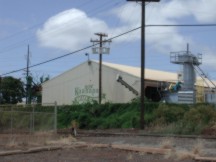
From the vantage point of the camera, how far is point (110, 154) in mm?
18984

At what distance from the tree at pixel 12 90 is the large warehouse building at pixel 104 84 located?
965 inches

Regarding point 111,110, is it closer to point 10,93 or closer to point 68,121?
point 68,121

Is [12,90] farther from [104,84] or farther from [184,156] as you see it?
[184,156]

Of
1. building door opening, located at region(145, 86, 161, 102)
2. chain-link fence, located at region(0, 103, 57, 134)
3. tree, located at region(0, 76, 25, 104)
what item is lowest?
chain-link fence, located at region(0, 103, 57, 134)

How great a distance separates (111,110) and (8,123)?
18.4m

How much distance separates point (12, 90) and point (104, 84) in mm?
38017

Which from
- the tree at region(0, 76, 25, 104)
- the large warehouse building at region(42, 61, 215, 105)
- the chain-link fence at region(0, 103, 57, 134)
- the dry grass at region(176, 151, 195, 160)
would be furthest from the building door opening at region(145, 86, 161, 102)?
the dry grass at region(176, 151, 195, 160)

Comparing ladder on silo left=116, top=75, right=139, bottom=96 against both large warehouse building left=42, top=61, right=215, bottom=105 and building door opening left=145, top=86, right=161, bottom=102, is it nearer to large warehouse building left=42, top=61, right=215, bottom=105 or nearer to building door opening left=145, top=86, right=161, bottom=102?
large warehouse building left=42, top=61, right=215, bottom=105

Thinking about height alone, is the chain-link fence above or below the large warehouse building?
below

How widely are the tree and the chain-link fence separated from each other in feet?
219

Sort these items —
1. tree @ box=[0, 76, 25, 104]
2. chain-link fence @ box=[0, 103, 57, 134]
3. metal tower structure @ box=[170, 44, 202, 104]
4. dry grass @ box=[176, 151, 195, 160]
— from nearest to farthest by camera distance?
dry grass @ box=[176, 151, 195, 160] → chain-link fence @ box=[0, 103, 57, 134] → metal tower structure @ box=[170, 44, 202, 104] → tree @ box=[0, 76, 25, 104]

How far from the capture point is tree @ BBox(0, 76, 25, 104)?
105 meters

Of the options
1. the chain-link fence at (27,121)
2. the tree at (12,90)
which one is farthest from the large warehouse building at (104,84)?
the chain-link fence at (27,121)

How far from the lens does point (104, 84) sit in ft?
240
